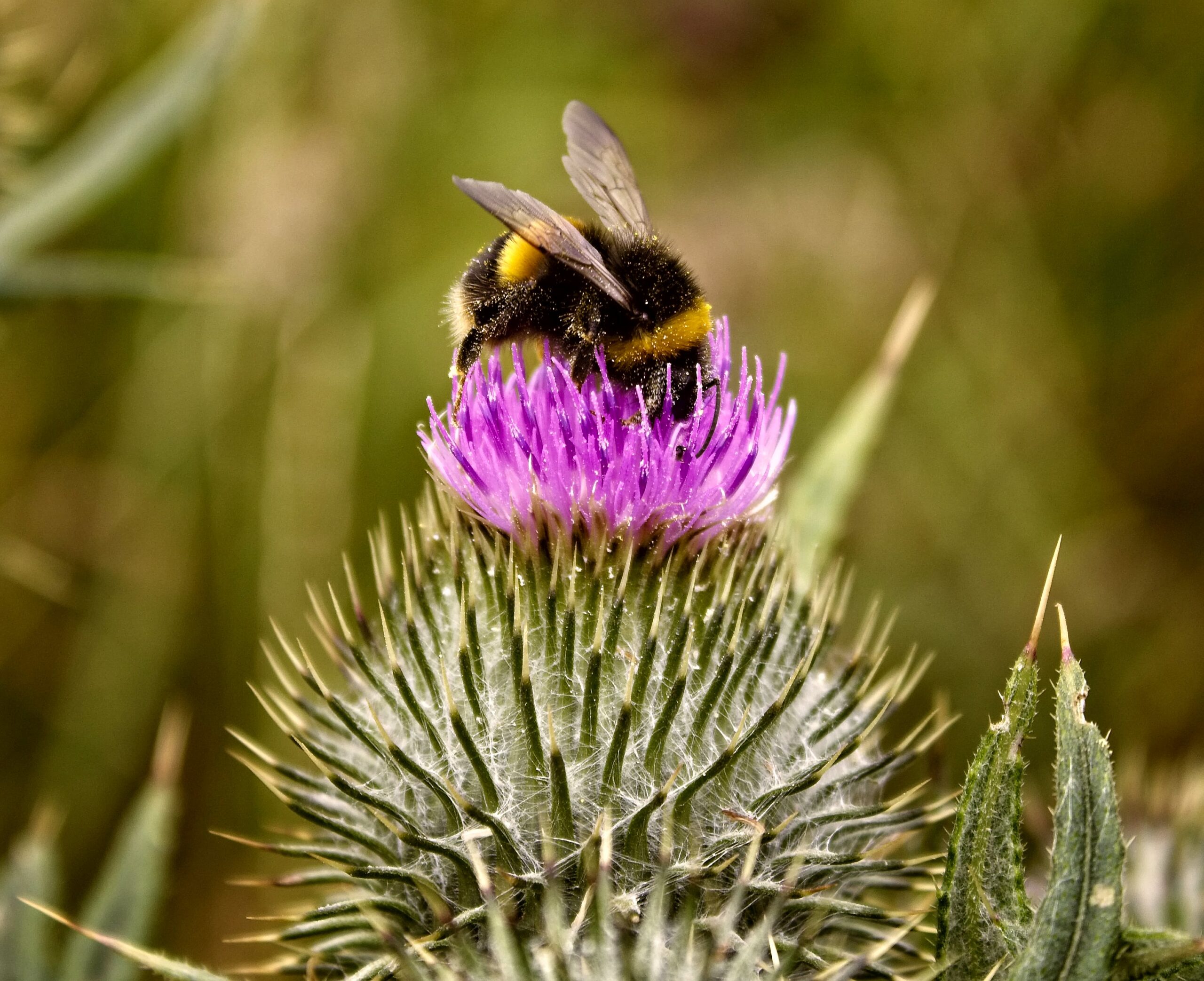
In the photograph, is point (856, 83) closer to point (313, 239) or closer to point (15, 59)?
point (313, 239)

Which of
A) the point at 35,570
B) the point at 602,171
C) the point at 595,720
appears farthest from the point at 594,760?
the point at 35,570

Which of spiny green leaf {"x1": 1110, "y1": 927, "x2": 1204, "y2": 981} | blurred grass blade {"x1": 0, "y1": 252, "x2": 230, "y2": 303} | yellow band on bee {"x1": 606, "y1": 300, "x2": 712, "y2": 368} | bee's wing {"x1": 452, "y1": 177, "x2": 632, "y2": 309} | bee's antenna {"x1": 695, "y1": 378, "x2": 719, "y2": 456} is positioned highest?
blurred grass blade {"x1": 0, "y1": 252, "x2": 230, "y2": 303}

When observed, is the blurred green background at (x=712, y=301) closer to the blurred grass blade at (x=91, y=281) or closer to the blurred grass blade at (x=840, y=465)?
the blurred grass blade at (x=91, y=281)

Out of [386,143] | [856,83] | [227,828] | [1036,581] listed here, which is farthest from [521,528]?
[856,83]

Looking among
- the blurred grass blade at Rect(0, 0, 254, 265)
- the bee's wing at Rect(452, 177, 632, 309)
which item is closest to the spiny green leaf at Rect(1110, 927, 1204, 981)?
the bee's wing at Rect(452, 177, 632, 309)

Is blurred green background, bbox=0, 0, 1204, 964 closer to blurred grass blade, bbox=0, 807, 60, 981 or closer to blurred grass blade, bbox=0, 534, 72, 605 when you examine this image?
blurred grass blade, bbox=0, 534, 72, 605

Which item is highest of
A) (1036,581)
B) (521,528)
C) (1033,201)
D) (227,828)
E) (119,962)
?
(1033,201)
